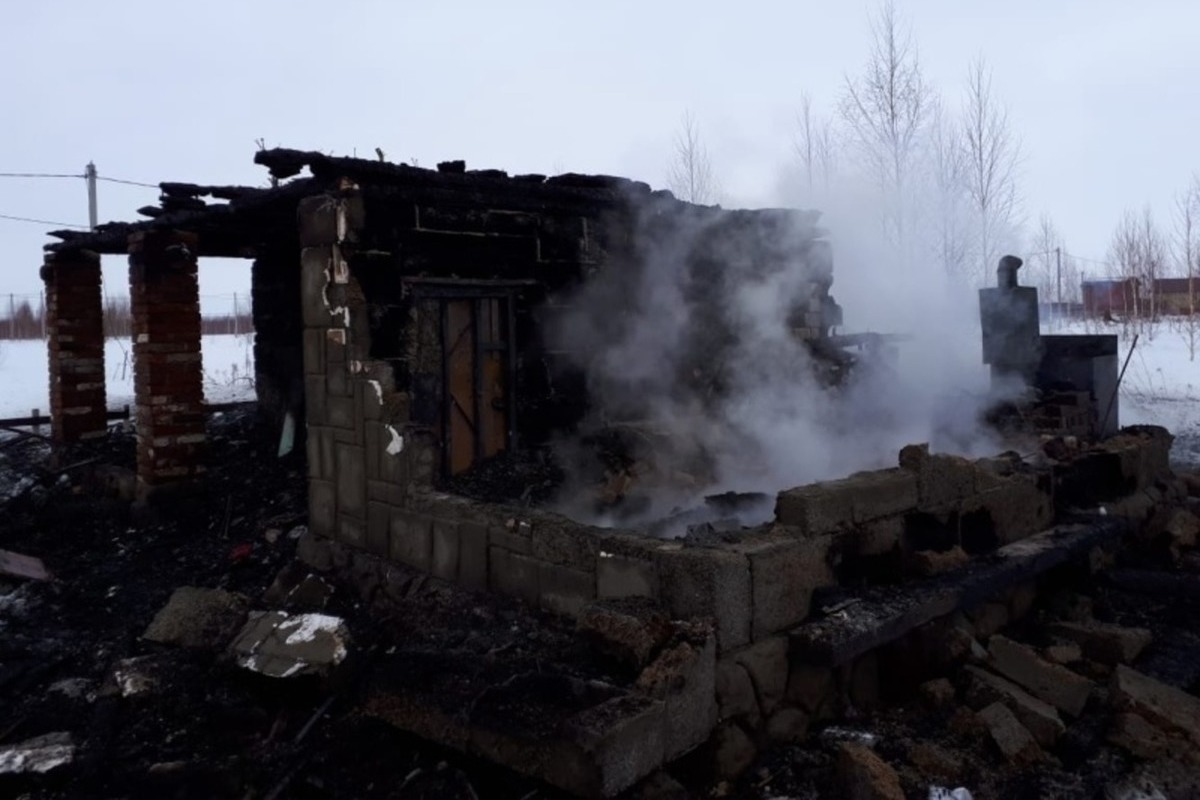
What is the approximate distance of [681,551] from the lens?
14.5ft

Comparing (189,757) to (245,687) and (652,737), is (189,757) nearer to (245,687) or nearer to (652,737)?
(245,687)

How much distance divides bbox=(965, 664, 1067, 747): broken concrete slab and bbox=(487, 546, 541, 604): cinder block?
2520mm

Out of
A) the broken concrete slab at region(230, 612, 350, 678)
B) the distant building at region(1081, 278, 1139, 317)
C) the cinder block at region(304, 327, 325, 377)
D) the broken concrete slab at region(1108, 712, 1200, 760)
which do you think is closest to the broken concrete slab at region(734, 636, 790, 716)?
the broken concrete slab at region(1108, 712, 1200, 760)

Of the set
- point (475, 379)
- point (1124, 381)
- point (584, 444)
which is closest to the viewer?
point (475, 379)

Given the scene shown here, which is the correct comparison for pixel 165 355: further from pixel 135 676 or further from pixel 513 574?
pixel 513 574

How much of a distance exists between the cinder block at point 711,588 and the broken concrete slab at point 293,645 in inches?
82.6

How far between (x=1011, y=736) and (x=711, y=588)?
1787mm

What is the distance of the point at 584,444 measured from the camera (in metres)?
8.22

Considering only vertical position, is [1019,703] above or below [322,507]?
below

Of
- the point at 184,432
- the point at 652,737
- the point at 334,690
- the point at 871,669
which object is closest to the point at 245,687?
the point at 334,690

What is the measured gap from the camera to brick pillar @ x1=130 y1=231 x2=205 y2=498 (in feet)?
29.5

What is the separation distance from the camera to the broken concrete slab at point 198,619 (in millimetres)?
6145

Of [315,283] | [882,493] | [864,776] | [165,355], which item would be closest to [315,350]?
[315,283]

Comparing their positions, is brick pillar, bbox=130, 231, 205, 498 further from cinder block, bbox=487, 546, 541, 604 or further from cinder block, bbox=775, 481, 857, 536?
cinder block, bbox=775, 481, 857, 536
